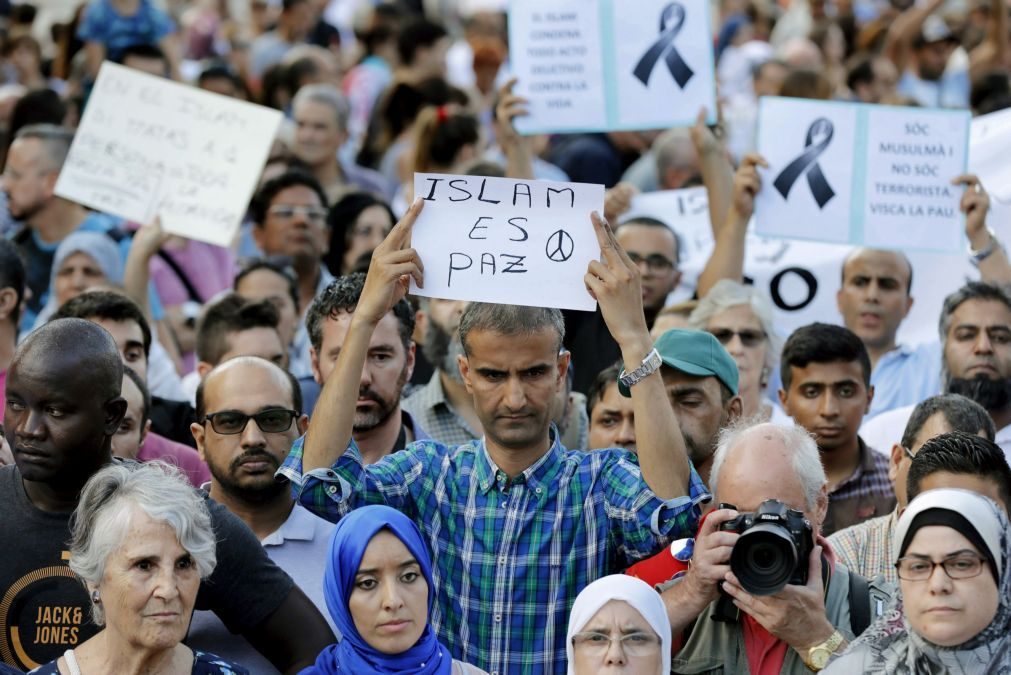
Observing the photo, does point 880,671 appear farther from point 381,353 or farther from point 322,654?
point 381,353

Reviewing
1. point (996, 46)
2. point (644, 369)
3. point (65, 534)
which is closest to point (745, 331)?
point (644, 369)

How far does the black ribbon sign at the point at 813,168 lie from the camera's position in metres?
7.25

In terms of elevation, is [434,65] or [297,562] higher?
[434,65]

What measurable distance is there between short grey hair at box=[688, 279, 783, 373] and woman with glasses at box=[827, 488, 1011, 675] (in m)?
2.65

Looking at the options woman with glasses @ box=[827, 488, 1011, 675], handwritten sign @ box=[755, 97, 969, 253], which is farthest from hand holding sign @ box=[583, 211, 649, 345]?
handwritten sign @ box=[755, 97, 969, 253]

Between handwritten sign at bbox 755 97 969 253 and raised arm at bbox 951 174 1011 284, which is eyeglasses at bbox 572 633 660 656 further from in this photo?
handwritten sign at bbox 755 97 969 253

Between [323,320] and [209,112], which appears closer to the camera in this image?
[323,320]

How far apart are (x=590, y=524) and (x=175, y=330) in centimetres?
431

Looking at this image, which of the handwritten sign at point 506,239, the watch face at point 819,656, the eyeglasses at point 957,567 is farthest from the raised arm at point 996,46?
the eyeglasses at point 957,567

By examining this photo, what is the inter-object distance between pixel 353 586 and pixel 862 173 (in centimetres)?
391

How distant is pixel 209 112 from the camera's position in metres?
7.80

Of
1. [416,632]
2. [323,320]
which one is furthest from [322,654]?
[323,320]

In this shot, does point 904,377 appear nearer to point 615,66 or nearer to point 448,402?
point 615,66

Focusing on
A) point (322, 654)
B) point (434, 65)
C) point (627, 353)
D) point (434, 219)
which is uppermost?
point (434, 65)
